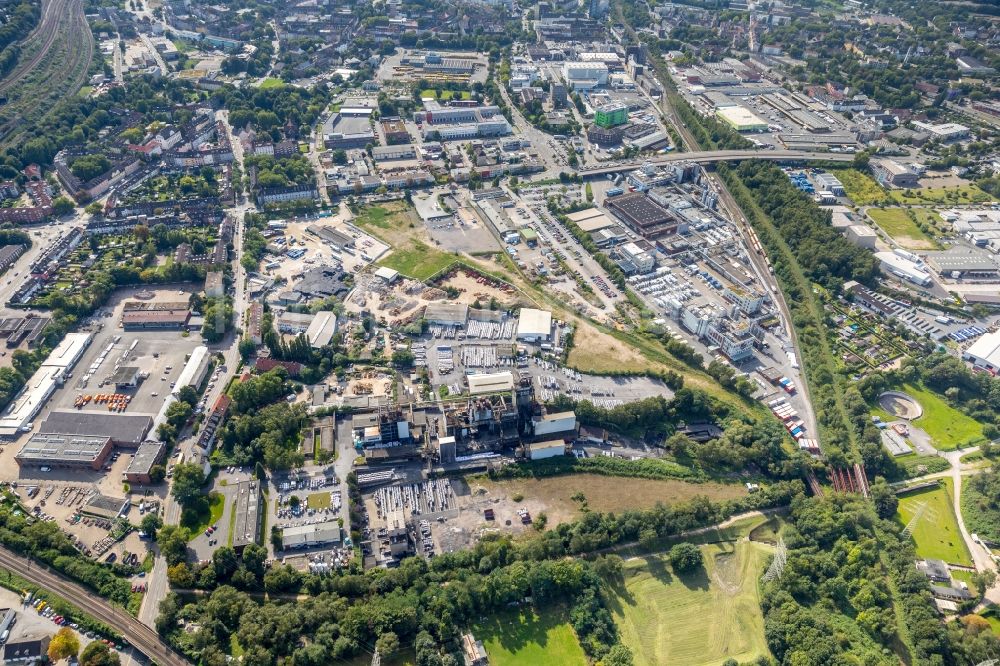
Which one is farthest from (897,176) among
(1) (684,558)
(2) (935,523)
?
(1) (684,558)

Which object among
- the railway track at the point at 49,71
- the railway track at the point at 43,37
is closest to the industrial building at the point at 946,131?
the railway track at the point at 49,71

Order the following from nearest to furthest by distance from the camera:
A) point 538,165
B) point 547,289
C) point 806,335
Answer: point 806,335, point 547,289, point 538,165

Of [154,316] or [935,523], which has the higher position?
[154,316]

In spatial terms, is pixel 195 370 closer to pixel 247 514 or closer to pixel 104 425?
pixel 104 425

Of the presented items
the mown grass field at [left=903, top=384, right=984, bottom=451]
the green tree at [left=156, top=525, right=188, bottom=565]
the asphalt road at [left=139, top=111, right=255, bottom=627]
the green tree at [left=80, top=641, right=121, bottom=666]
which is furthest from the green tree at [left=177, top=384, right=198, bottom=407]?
the mown grass field at [left=903, top=384, right=984, bottom=451]

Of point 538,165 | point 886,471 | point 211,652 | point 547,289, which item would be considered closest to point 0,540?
point 211,652

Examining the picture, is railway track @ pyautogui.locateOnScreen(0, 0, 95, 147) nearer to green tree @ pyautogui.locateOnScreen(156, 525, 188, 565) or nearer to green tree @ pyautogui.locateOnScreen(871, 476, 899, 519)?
green tree @ pyautogui.locateOnScreen(156, 525, 188, 565)

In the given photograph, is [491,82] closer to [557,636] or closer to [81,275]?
[81,275]
